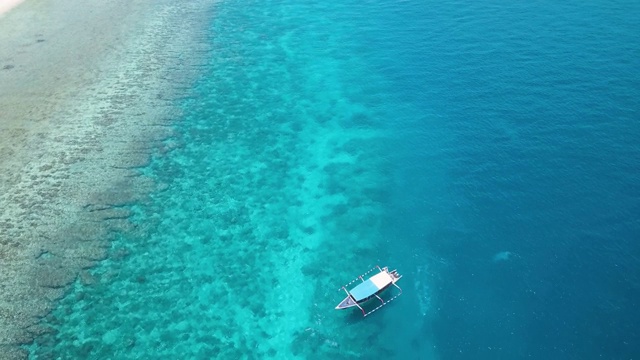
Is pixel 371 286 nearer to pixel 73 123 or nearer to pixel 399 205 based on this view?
pixel 399 205

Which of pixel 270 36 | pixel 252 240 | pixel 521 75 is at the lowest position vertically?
pixel 252 240

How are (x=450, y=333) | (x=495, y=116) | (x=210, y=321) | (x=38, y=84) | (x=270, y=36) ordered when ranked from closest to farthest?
1. (x=450, y=333)
2. (x=210, y=321)
3. (x=495, y=116)
4. (x=38, y=84)
5. (x=270, y=36)

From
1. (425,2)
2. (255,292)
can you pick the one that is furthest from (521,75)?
(255,292)

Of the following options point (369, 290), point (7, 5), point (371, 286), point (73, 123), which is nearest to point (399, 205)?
point (371, 286)

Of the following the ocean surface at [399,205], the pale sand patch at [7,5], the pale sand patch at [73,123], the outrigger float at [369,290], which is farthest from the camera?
the pale sand patch at [7,5]

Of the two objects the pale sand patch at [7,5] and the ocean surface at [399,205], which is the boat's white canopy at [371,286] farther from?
the pale sand patch at [7,5]

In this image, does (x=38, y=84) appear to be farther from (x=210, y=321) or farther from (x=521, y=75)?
(x=521, y=75)

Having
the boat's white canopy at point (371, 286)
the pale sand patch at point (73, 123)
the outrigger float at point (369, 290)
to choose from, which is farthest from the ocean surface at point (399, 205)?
the pale sand patch at point (73, 123)
